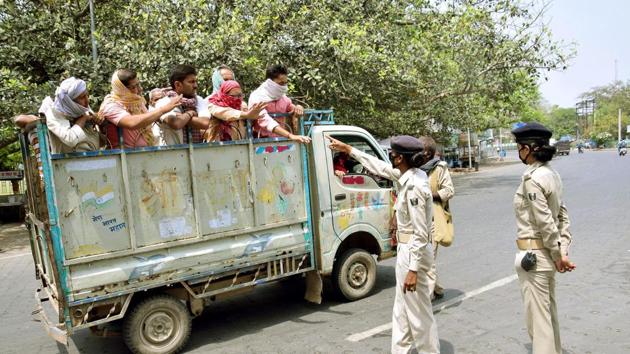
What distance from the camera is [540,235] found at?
11.0 feet

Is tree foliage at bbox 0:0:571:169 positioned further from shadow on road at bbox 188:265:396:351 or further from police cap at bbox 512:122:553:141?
police cap at bbox 512:122:553:141

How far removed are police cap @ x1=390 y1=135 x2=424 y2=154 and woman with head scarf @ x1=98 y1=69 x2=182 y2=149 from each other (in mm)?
1832

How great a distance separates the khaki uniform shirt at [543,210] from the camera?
128 inches

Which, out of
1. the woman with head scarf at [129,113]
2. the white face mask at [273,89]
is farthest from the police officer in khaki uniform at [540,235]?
the woman with head scarf at [129,113]

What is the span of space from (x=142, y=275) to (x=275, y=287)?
2.44m

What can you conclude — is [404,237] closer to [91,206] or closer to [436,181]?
[436,181]

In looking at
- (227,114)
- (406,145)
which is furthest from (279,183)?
(406,145)

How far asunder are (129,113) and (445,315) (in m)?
3.53

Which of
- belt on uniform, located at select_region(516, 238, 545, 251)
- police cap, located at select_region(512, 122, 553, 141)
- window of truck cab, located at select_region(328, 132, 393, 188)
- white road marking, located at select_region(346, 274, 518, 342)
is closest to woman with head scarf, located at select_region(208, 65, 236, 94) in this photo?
window of truck cab, located at select_region(328, 132, 393, 188)

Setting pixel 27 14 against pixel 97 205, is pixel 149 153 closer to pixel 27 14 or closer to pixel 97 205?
pixel 97 205

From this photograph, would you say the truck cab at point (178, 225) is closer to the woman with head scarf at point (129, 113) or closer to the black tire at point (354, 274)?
the black tire at point (354, 274)

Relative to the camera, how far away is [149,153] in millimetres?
3963

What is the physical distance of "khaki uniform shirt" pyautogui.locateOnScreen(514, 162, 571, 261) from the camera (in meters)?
3.26

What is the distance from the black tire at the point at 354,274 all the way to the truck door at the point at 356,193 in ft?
1.02
